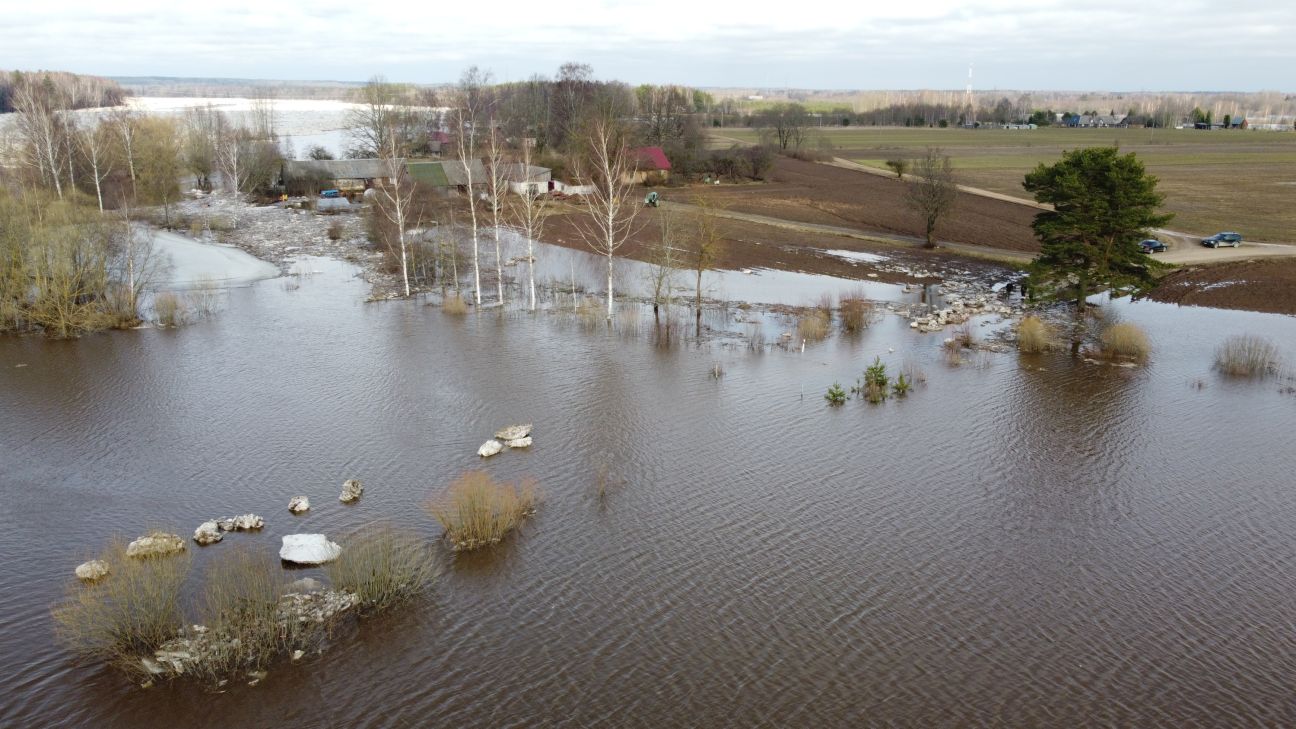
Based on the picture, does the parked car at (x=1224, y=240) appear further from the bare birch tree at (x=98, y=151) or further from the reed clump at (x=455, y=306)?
the bare birch tree at (x=98, y=151)

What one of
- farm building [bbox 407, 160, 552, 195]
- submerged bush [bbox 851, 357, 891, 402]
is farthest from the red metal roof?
submerged bush [bbox 851, 357, 891, 402]

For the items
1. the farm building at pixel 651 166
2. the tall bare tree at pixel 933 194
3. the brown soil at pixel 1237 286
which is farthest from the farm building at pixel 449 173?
the brown soil at pixel 1237 286

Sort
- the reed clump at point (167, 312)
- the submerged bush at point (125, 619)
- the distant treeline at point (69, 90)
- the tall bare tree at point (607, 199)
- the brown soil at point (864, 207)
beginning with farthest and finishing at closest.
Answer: the distant treeline at point (69, 90) → the brown soil at point (864, 207) → the tall bare tree at point (607, 199) → the reed clump at point (167, 312) → the submerged bush at point (125, 619)

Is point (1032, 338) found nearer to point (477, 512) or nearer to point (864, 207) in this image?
point (477, 512)

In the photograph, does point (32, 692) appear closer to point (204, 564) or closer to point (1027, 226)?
point (204, 564)

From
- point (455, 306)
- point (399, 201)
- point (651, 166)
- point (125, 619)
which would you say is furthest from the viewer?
point (651, 166)

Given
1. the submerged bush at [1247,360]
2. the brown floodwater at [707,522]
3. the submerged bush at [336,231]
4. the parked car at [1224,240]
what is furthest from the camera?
the submerged bush at [336,231]

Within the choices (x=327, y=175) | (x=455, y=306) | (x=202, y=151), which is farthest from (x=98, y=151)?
(x=455, y=306)
